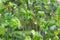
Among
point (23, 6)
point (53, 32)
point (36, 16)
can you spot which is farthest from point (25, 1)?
point (53, 32)

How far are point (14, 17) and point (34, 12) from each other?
22 centimetres

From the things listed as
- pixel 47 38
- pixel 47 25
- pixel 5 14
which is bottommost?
pixel 47 38

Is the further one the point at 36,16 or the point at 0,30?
the point at 36,16

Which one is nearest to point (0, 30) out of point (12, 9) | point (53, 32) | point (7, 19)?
point (7, 19)

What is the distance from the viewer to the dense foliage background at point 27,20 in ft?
4.48

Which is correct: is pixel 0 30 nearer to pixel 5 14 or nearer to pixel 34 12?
pixel 5 14

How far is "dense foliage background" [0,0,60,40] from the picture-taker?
137 cm

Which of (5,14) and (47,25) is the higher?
(5,14)

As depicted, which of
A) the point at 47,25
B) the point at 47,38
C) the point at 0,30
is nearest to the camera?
the point at 0,30

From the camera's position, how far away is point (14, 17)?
54.7 inches

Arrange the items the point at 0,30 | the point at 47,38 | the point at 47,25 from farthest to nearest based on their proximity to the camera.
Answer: the point at 47,38, the point at 47,25, the point at 0,30

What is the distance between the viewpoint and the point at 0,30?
133 cm

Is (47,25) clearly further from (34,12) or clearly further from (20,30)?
(20,30)

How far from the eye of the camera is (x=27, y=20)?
4.92 ft
